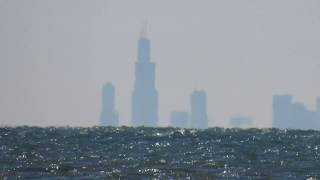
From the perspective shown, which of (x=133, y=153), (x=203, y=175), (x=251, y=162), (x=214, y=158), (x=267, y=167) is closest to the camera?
(x=203, y=175)

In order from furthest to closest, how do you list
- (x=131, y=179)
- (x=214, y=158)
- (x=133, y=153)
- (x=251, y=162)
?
(x=133, y=153)
(x=214, y=158)
(x=251, y=162)
(x=131, y=179)

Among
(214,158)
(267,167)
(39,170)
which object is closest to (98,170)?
(39,170)

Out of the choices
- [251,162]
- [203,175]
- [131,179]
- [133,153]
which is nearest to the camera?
[131,179]

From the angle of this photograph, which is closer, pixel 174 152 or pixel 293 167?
pixel 293 167

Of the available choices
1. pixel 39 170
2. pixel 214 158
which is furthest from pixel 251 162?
pixel 39 170

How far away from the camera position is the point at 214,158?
71.8 metres

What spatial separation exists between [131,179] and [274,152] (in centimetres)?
3316

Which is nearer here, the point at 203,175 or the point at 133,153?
the point at 203,175

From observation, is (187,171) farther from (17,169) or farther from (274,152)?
(274,152)

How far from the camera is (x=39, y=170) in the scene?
56125 millimetres

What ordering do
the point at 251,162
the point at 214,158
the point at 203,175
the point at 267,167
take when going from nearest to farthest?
1. the point at 203,175
2. the point at 267,167
3. the point at 251,162
4. the point at 214,158

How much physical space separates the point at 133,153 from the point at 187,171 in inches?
833

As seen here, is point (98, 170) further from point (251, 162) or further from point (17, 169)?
point (251, 162)

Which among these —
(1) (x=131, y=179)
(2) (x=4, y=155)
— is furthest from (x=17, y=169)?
(2) (x=4, y=155)
